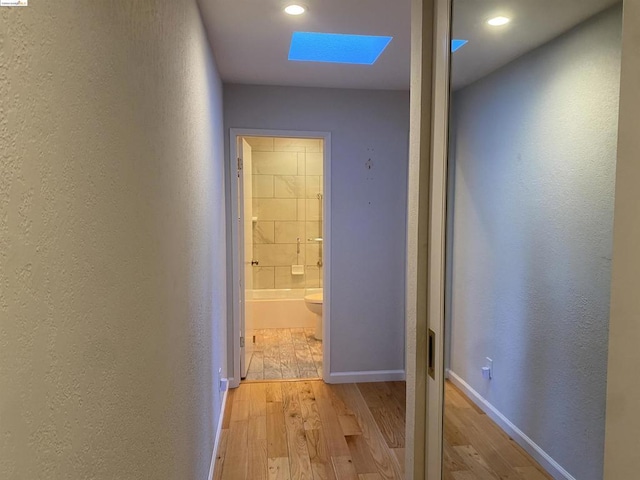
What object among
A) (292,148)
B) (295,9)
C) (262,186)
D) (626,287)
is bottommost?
(626,287)

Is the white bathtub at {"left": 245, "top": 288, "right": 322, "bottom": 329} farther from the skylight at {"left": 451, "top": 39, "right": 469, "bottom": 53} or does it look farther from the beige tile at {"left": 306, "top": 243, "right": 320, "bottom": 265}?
the skylight at {"left": 451, "top": 39, "right": 469, "bottom": 53}

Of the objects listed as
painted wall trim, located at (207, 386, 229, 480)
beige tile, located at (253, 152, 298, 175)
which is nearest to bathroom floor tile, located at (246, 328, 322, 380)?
painted wall trim, located at (207, 386, 229, 480)

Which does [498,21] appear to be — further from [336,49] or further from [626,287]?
[336,49]

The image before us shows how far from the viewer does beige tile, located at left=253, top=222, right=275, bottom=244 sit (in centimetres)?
584

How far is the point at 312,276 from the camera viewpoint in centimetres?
596

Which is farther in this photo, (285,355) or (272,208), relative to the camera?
(272,208)

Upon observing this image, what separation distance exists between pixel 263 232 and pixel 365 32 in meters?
3.63

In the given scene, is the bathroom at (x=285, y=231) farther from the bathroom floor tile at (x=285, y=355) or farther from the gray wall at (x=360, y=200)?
the gray wall at (x=360, y=200)

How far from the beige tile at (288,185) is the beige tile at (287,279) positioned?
919mm

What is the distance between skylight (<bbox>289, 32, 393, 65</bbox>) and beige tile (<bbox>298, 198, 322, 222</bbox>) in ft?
9.55

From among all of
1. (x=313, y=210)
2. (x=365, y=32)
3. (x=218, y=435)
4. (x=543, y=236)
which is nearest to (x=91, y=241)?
(x=543, y=236)

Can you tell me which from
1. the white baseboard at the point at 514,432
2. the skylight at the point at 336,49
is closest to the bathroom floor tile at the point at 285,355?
the skylight at the point at 336,49

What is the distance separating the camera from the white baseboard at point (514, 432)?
106 cm

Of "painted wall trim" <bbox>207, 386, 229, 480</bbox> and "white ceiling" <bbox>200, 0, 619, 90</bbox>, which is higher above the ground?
"white ceiling" <bbox>200, 0, 619, 90</bbox>
